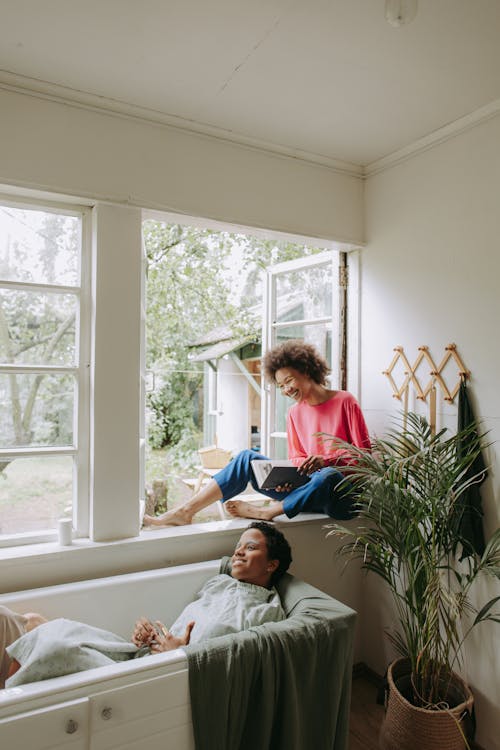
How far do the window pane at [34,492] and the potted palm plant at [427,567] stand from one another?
1.30 metres

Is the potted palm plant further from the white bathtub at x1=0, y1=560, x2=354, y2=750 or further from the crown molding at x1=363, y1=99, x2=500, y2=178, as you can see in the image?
the crown molding at x1=363, y1=99, x2=500, y2=178

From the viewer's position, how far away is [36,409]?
2.28m

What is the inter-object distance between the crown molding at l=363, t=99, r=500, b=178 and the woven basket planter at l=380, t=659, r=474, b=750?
243cm

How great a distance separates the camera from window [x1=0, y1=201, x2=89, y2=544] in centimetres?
223

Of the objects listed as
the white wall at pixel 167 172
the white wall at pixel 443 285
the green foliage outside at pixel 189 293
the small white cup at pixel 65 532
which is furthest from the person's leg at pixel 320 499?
the green foliage outside at pixel 189 293

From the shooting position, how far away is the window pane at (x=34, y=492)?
222 cm

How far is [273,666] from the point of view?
5.52 feet

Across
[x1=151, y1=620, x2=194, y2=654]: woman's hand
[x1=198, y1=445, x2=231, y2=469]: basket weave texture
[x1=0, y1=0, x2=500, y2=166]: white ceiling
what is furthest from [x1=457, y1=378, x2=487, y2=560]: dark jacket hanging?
[x1=198, y1=445, x2=231, y2=469]: basket weave texture

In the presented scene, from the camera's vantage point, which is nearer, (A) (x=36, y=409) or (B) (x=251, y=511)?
(A) (x=36, y=409)

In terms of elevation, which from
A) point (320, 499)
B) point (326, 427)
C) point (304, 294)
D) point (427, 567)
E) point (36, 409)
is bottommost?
point (427, 567)

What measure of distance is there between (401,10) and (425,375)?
1.58 m

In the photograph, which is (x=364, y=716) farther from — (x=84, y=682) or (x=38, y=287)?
(x=38, y=287)

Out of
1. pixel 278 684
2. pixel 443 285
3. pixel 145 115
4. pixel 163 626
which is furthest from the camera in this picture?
A: pixel 443 285

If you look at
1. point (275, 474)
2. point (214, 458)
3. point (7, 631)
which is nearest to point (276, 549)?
point (275, 474)
